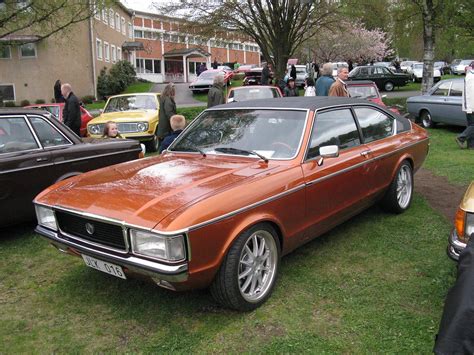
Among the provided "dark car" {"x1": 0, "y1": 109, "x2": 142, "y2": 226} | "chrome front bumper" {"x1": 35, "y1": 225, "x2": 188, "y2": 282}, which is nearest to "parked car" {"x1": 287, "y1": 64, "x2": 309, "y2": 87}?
"dark car" {"x1": 0, "y1": 109, "x2": 142, "y2": 226}

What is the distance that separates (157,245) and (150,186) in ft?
2.19

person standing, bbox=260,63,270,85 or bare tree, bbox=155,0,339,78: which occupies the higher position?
bare tree, bbox=155,0,339,78

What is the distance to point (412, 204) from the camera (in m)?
6.24

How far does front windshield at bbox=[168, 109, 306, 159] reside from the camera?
169 inches

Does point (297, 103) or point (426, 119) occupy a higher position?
point (297, 103)

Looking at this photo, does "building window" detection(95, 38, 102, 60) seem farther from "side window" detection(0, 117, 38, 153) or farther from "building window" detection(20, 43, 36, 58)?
"side window" detection(0, 117, 38, 153)

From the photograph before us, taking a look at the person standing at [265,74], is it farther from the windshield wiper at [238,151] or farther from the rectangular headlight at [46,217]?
the rectangular headlight at [46,217]

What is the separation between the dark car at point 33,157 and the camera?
5070 mm

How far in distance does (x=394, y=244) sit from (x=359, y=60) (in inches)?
1872

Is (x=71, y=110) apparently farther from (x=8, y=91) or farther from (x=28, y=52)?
(x=28, y=52)

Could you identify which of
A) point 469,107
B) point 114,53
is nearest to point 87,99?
point 114,53

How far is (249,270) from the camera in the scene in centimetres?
359

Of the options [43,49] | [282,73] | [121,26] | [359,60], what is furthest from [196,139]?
[359,60]

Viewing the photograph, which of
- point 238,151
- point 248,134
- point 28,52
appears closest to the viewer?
point 238,151
